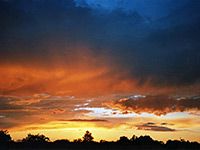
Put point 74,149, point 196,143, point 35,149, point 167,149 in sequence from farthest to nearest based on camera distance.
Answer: point 196,143 < point 167,149 < point 35,149 < point 74,149

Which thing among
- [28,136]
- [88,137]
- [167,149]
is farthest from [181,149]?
[28,136]

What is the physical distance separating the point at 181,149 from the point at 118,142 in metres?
33.2

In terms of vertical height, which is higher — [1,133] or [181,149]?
[1,133]

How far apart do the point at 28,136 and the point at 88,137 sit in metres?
42.5

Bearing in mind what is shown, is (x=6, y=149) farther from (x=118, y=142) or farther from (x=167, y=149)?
(x=167, y=149)

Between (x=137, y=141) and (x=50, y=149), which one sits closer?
(x=50, y=149)

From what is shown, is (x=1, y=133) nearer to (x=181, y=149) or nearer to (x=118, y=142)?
(x=118, y=142)

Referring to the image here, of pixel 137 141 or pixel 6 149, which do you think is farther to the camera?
pixel 137 141

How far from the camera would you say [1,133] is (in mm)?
133500

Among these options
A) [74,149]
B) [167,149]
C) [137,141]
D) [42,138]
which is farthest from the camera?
[42,138]

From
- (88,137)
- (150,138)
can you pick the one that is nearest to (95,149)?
(150,138)

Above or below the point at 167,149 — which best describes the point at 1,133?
above

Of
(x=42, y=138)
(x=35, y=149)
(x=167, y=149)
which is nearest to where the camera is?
(x=35, y=149)

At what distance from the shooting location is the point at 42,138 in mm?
153000
